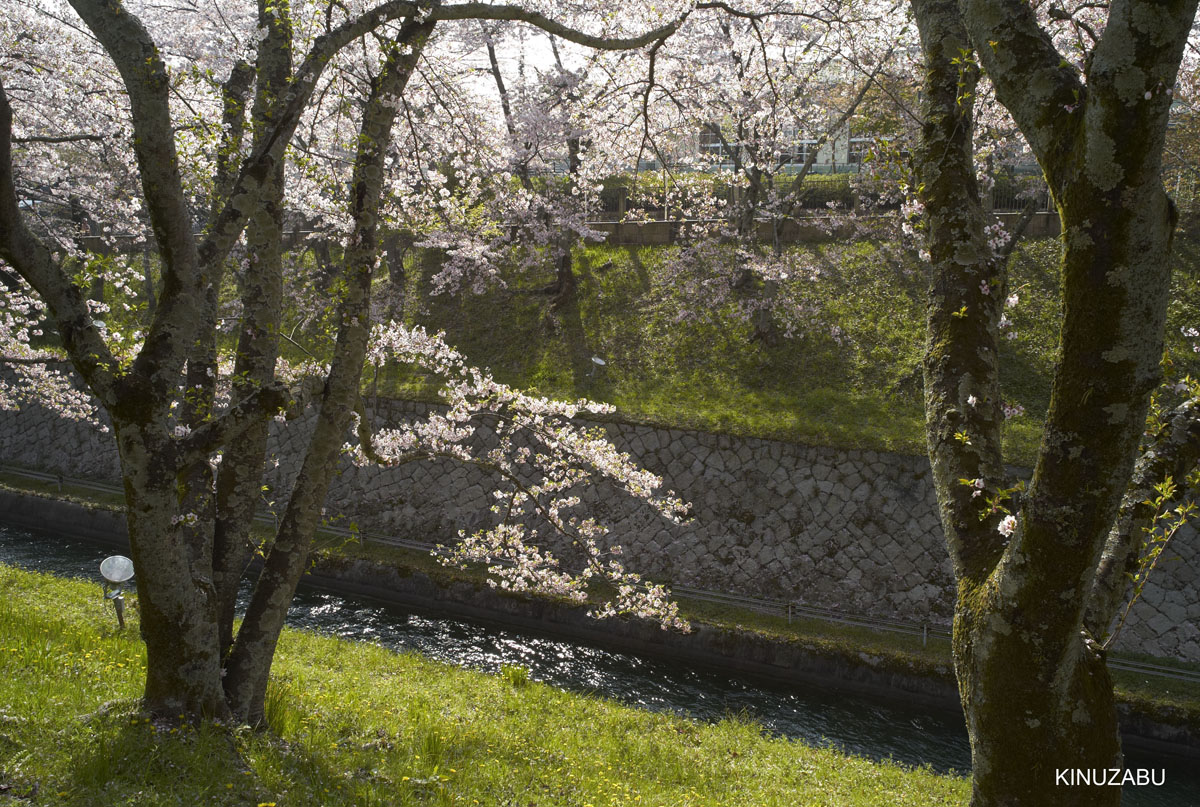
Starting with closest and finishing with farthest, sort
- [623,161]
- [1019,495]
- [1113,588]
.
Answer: [1019,495], [1113,588], [623,161]

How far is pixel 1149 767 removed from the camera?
376 inches

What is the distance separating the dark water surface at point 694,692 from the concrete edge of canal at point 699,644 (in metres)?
0.19

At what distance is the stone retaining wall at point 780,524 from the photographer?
12.5 m

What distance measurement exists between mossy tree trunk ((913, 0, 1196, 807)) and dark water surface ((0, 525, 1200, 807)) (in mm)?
6913

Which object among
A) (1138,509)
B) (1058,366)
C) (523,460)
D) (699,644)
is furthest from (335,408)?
(699,644)

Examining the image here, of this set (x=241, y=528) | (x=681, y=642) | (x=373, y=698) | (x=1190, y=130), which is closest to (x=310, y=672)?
(x=373, y=698)

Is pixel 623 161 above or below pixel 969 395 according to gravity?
above

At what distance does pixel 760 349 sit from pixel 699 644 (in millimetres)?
8311

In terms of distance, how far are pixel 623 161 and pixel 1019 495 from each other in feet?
39.5

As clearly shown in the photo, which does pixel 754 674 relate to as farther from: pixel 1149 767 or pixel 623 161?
pixel 623 161

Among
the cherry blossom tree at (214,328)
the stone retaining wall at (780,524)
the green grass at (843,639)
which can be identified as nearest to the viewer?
the cherry blossom tree at (214,328)

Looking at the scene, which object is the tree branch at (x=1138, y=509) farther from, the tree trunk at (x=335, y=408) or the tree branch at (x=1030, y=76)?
the tree trunk at (x=335, y=408)

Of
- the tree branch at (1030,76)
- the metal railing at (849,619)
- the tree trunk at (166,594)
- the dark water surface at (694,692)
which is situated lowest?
the dark water surface at (694,692)

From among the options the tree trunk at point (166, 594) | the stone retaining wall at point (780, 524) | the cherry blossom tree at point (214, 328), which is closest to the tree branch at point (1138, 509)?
the cherry blossom tree at point (214, 328)
